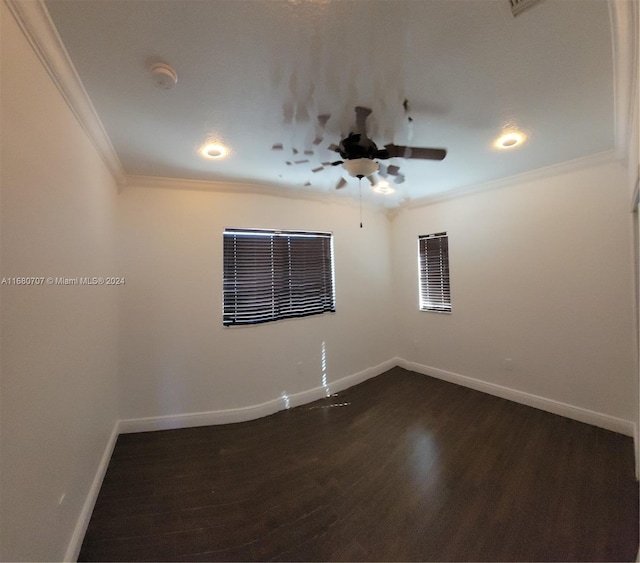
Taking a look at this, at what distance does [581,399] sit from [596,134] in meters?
2.33

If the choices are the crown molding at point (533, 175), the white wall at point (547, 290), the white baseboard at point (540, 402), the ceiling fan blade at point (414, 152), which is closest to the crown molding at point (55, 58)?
the ceiling fan blade at point (414, 152)

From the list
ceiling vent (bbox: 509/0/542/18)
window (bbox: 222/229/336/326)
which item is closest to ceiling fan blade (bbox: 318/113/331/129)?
ceiling vent (bbox: 509/0/542/18)

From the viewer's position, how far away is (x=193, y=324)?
2.61m

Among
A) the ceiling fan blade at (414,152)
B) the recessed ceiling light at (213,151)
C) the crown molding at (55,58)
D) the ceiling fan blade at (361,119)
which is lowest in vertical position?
the ceiling fan blade at (414,152)

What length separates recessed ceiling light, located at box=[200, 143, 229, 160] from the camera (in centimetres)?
196

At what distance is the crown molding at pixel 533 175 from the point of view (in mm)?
2273

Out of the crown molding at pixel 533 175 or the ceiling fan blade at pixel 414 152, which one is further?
the crown molding at pixel 533 175

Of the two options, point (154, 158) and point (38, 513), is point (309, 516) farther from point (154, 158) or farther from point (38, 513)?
point (154, 158)

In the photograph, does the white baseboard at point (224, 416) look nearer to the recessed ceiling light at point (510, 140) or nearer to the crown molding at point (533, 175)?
the crown molding at point (533, 175)

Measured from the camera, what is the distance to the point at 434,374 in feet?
11.9

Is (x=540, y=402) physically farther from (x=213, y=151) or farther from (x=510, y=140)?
(x=213, y=151)

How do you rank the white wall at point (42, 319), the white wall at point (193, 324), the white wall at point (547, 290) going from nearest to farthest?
the white wall at point (42, 319)
the white wall at point (547, 290)
the white wall at point (193, 324)

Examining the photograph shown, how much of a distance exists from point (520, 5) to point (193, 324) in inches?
119

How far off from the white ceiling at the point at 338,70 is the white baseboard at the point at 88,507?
2332 millimetres
